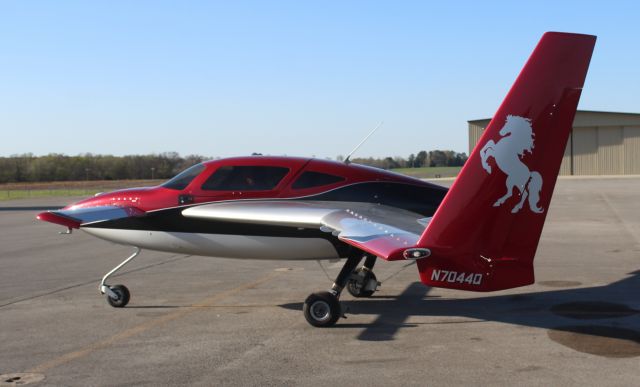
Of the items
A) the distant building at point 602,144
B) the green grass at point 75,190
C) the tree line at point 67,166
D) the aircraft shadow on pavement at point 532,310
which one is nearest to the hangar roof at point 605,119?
the distant building at point 602,144

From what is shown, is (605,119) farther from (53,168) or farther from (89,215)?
(53,168)

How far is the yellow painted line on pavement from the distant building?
5827 centimetres

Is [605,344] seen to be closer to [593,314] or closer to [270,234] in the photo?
[593,314]

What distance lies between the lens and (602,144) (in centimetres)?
6644

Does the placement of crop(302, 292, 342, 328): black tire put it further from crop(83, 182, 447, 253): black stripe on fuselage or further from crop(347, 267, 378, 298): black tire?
crop(347, 267, 378, 298): black tire

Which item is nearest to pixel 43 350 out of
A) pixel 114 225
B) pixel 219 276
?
pixel 114 225

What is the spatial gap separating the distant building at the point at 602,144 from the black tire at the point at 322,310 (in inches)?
2366

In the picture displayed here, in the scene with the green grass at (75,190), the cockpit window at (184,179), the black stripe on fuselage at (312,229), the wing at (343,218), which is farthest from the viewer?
the green grass at (75,190)

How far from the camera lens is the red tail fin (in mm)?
6414

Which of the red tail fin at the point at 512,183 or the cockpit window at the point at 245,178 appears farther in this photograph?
the cockpit window at the point at 245,178

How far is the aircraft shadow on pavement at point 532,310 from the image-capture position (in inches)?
301

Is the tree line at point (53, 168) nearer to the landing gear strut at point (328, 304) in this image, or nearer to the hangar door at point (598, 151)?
the hangar door at point (598, 151)

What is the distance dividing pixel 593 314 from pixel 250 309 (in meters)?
4.75

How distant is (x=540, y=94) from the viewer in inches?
253
